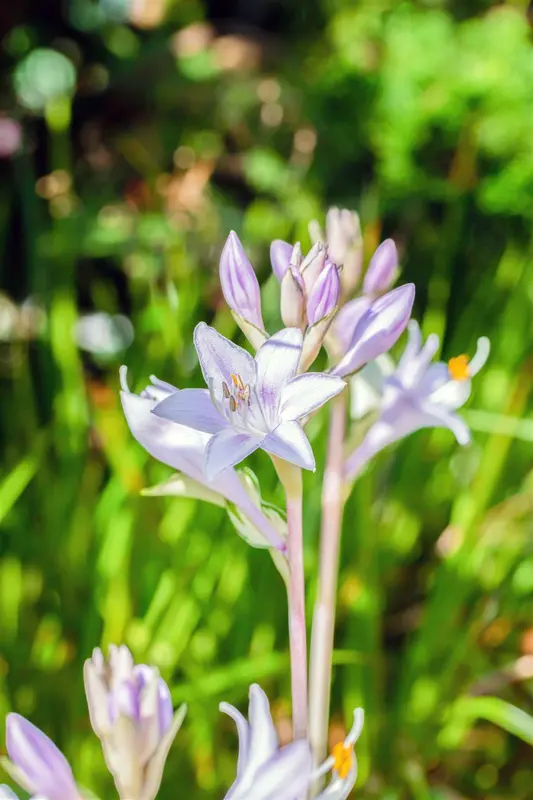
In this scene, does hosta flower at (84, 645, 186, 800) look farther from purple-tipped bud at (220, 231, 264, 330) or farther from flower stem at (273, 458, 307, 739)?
purple-tipped bud at (220, 231, 264, 330)

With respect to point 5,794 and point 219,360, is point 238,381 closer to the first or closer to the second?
point 219,360

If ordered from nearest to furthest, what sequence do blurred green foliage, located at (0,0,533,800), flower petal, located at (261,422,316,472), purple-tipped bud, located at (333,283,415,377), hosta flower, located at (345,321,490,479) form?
flower petal, located at (261,422,316,472), purple-tipped bud, located at (333,283,415,377), hosta flower, located at (345,321,490,479), blurred green foliage, located at (0,0,533,800)

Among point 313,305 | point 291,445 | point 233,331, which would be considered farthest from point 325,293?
point 233,331

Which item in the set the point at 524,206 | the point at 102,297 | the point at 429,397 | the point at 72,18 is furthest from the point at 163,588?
the point at 72,18

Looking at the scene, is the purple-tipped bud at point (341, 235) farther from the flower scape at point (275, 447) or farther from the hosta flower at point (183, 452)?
the hosta flower at point (183, 452)

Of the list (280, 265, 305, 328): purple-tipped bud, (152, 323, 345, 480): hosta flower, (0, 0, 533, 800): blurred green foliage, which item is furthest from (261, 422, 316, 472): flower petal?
(0, 0, 533, 800): blurred green foliage

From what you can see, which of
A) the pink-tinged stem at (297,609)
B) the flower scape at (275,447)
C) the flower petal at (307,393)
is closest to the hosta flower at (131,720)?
the flower scape at (275,447)

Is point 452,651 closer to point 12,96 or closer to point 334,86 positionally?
point 334,86
